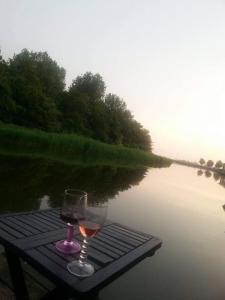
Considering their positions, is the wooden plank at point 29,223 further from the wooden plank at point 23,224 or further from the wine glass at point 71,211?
the wine glass at point 71,211

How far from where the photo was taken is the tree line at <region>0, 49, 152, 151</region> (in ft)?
98.9

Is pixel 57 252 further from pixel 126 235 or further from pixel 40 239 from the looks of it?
pixel 126 235

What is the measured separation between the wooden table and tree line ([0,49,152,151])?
88.2ft

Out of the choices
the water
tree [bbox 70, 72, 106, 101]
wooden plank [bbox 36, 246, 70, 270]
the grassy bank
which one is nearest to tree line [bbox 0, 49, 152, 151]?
tree [bbox 70, 72, 106, 101]

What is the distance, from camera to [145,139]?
165 ft

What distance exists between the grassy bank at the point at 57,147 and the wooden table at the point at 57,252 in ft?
41.4

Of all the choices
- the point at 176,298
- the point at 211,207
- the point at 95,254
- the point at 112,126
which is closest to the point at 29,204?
the point at 176,298

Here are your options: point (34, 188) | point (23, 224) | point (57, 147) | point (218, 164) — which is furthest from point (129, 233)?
point (218, 164)

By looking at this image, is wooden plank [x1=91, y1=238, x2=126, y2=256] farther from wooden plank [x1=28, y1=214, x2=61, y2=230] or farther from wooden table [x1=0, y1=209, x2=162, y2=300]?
wooden plank [x1=28, y1=214, x2=61, y2=230]

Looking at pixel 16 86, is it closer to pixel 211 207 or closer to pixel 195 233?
pixel 211 207

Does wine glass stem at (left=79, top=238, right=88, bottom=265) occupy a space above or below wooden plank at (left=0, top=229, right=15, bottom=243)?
above

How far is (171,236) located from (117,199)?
2782mm

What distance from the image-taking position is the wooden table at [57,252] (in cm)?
170

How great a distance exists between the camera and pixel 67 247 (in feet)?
6.64
